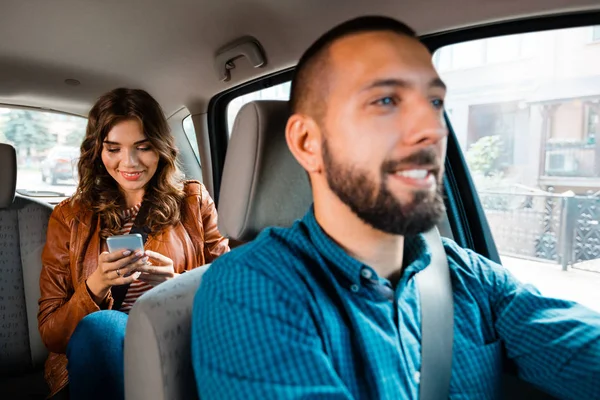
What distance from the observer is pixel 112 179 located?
1.98 metres

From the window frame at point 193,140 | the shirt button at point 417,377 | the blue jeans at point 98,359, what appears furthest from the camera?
the window frame at point 193,140

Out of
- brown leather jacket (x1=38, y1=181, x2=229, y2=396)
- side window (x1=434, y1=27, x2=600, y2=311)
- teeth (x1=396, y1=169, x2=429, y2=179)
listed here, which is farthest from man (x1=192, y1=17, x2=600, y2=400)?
brown leather jacket (x1=38, y1=181, x2=229, y2=396)

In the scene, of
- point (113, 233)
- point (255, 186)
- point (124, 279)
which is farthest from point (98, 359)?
point (255, 186)

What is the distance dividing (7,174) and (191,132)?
1.18 m

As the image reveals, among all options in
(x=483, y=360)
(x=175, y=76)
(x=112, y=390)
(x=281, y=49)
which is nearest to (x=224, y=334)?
(x=483, y=360)

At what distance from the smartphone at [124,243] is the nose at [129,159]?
37 centimetres

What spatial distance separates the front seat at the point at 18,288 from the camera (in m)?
2.11

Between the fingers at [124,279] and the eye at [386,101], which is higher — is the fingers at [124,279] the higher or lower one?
the lower one

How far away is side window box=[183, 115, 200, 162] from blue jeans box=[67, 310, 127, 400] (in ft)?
5.76

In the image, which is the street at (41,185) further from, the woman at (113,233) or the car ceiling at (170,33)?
the woman at (113,233)

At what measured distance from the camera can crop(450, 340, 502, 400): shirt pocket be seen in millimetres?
1144

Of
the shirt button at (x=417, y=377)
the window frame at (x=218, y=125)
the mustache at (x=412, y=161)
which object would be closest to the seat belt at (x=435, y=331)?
the shirt button at (x=417, y=377)

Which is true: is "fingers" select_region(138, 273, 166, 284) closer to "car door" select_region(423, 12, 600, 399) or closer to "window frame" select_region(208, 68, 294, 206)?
"car door" select_region(423, 12, 600, 399)

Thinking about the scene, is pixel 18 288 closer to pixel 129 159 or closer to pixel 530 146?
pixel 129 159
